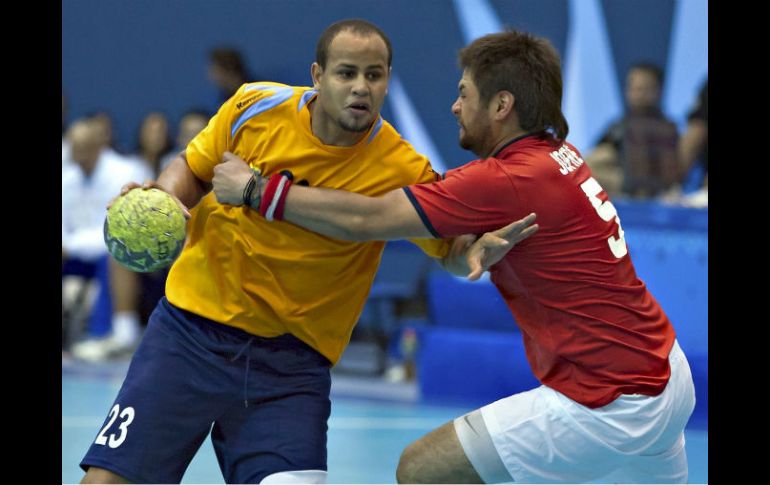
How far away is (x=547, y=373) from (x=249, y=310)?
1.15 m

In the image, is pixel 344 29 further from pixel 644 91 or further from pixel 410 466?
pixel 644 91

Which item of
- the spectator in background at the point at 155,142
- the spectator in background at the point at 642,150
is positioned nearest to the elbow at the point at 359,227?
the spectator in background at the point at 642,150

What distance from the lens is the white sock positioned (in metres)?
11.7

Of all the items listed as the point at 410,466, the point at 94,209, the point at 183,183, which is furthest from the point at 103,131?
the point at 410,466

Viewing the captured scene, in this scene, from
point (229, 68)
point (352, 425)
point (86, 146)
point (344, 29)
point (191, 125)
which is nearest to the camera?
point (344, 29)

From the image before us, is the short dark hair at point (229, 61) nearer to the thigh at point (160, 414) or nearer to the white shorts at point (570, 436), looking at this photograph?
the thigh at point (160, 414)

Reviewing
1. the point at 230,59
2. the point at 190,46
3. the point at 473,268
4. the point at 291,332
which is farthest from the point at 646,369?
the point at 190,46

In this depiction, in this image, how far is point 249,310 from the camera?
4.62 metres

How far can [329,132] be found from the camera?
4.68 meters

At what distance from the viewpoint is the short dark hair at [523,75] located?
181 inches

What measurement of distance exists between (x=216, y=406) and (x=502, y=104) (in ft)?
5.15

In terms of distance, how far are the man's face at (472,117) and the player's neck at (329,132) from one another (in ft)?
1.32

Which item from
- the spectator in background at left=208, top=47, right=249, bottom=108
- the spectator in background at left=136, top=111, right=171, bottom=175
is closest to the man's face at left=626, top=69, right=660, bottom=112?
the spectator in background at left=208, top=47, right=249, bottom=108

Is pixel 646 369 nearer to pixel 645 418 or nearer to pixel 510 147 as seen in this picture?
pixel 645 418
